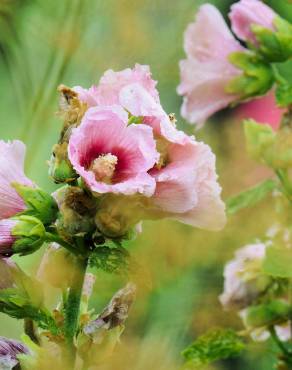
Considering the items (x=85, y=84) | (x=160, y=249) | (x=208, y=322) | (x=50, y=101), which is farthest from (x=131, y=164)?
(x=85, y=84)

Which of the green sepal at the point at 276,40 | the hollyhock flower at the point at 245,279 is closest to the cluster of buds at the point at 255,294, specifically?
the hollyhock flower at the point at 245,279

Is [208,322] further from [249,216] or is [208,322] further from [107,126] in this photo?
[107,126]

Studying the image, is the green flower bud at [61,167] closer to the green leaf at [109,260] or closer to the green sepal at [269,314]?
the green leaf at [109,260]

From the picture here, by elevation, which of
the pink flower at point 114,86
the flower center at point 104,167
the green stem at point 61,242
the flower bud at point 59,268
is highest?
the pink flower at point 114,86

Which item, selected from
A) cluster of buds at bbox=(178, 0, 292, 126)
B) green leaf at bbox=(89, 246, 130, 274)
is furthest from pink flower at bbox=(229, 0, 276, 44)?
green leaf at bbox=(89, 246, 130, 274)

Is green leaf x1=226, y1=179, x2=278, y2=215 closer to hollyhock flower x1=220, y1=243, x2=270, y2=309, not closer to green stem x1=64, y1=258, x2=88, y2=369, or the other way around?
hollyhock flower x1=220, y1=243, x2=270, y2=309

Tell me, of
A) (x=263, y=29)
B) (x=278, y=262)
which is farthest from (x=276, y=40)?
(x=278, y=262)
